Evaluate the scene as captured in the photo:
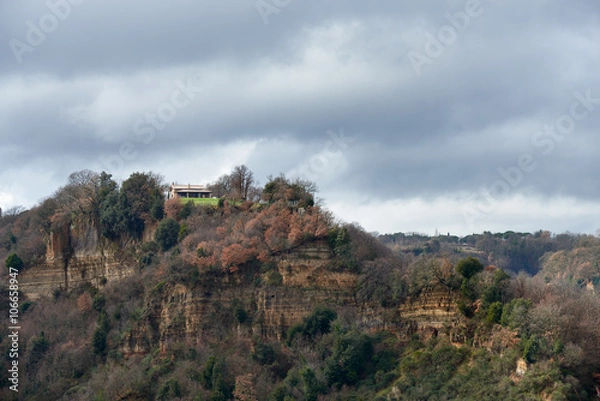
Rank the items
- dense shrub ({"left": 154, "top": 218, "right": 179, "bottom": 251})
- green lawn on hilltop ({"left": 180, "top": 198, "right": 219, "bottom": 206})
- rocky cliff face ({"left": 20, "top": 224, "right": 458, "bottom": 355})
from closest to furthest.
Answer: rocky cliff face ({"left": 20, "top": 224, "right": 458, "bottom": 355})
dense shrub ({"left": 154, "top": 218, "right": 179, "bottom": 251})
green lawn on hilltop ({"left": 180, "top": 198, "right": 219, "bottom": 206})

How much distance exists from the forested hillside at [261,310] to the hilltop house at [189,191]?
1.81m

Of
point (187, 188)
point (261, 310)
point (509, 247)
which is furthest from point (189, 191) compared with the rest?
point (509, 247)

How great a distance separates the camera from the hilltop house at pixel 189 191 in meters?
88.2

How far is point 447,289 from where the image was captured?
63938mm

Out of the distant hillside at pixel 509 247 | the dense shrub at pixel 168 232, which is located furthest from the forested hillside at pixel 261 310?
the distant hillside at pixel 509 247

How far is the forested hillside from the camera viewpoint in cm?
5744

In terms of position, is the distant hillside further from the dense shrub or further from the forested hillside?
the dense shrub

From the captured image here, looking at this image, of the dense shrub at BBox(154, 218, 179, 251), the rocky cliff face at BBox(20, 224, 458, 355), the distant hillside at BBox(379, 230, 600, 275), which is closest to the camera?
the rocky cliff face at BBox(20, 224, 458, 355)

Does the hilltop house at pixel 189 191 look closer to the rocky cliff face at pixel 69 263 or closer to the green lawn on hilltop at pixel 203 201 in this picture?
the green lawn on hilltop at pixel 203 201

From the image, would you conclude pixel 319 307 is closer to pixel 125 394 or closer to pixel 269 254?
pixel 269 254

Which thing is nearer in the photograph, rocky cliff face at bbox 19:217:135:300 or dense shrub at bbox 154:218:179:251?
dense shrub at bbox 154:218:179:251

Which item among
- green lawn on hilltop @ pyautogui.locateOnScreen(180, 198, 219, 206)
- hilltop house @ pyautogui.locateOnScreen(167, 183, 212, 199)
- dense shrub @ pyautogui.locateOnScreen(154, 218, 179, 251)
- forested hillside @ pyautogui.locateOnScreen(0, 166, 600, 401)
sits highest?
hilltop house @ pyautogui.locateOnScreen(167, 183, 212, 199)

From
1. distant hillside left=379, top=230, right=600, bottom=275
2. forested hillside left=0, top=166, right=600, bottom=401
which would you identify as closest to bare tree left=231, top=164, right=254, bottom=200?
forested hillside left=0, top=166, right=600, bottom=401

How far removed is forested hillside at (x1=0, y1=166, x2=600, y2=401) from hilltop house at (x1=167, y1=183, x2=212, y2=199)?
1814 millimetres
